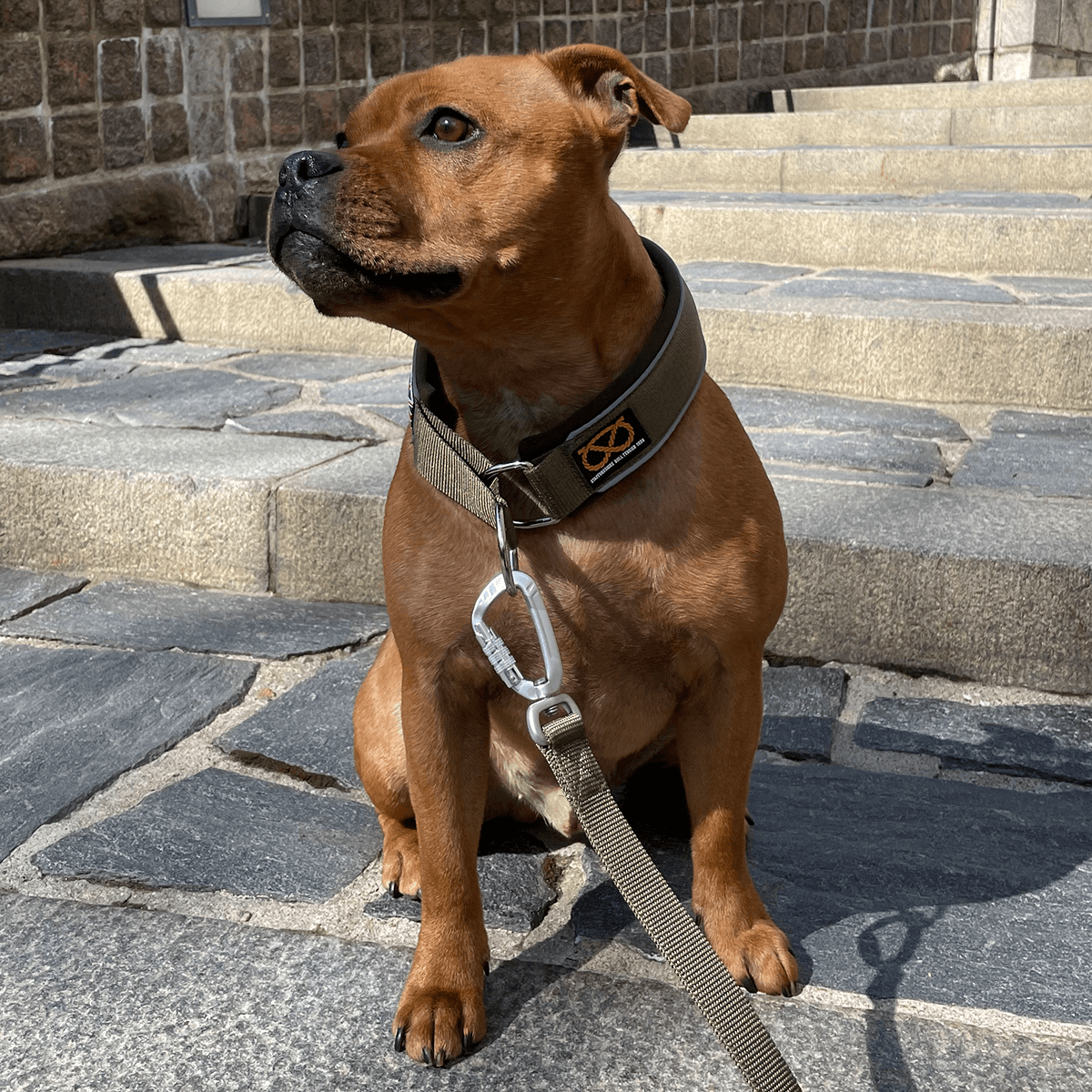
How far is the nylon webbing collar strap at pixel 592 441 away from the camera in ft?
5.43

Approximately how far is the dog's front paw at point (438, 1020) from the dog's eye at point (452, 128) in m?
1.10

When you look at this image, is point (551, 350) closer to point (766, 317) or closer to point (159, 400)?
point (766, 317)

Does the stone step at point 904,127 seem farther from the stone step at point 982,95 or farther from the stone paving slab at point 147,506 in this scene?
the stone paving slab at point 147,506

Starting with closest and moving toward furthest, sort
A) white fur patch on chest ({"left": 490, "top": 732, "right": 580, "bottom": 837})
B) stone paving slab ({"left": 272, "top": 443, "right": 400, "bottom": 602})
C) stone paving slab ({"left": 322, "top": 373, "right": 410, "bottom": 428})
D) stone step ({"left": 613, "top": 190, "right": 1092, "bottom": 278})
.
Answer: white fur patch on chest ({"left": 490, "top": 732, "right": 580, "bottom": 837}) < stone paving slab ({"left": 272, "top": 443, "right": 400, "bottom": 602}) < stone paving slab ({"left": 322, "top": 373, "right": 410, "bottom": 428}) < stone step ({"left": 613, "top": 190, "right": 1092, "bottom": 278})

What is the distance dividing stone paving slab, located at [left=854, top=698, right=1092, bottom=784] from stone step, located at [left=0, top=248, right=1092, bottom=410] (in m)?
1.61

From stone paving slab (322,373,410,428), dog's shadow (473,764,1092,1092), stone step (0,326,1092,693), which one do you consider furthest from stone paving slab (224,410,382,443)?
dog's shadow (473,764,1092,1092)

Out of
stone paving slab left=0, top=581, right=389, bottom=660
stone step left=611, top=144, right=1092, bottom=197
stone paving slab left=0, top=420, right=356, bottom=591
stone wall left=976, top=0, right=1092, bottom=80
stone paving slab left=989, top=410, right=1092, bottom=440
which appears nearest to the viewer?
stone paving slab left=0, top=581, right=389, bottom=660

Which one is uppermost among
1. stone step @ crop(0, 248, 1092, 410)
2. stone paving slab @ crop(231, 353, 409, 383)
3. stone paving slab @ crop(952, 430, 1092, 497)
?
stone step @ crop(0, 248, 1092, 410)

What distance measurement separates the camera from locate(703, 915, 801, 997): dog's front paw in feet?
5.54

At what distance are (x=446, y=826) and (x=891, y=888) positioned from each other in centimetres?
70

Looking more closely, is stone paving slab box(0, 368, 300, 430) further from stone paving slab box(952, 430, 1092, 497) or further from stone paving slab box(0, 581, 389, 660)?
stone paving slab box(952, 430, 1092, 497)

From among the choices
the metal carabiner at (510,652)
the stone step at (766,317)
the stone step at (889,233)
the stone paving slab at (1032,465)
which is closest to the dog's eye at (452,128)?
the metal carabiner at (510,652)

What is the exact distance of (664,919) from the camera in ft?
4.44

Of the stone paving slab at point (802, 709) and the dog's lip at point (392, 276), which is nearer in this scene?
the dog's lip at point (392, 276)
